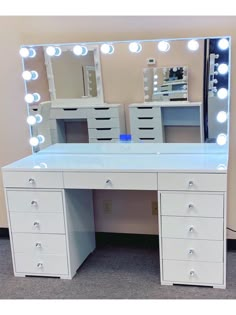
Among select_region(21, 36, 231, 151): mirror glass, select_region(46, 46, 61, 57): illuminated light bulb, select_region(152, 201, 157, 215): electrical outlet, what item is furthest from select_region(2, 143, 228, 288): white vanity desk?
select_region(46, 46, 61, 57): illuminated light bulb

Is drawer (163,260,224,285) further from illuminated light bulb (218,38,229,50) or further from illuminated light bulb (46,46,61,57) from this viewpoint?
illuminated light bulb (46,46,61,57)

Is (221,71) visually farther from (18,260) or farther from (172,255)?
(18,260)

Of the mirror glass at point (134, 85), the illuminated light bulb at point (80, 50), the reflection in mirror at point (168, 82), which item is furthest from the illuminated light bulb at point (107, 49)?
the reflection in mirror at point (168, 82)

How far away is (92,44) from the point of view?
2.87 m

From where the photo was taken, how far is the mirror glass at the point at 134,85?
2.73 meters

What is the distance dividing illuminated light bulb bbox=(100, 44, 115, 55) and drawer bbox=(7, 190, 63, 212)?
106 cm

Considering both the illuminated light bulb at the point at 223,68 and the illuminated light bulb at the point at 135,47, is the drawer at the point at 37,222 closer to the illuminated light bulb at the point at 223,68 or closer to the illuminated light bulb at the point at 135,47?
the illuminated light bulb at the point at 135,47

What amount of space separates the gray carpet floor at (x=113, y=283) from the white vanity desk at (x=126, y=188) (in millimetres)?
65

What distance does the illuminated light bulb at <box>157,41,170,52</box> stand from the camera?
8.99 feet

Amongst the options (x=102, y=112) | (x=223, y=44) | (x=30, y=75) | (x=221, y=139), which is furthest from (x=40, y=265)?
(x=223, y=44)

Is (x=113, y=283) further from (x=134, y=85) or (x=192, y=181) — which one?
(x=134, y=85)

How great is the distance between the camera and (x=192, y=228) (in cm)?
245

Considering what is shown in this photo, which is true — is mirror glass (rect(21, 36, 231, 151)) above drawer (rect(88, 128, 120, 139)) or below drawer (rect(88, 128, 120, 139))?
above
